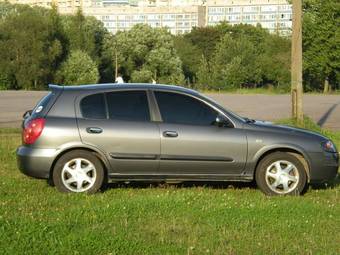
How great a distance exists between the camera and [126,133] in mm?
8352

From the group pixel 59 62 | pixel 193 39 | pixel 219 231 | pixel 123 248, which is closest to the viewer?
pixel 123 248

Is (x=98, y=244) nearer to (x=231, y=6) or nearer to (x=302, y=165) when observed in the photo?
(x=302, y=165)

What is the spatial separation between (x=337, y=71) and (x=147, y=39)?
1151 inches

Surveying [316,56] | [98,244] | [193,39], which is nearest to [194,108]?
[98,244]

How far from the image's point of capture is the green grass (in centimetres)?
565

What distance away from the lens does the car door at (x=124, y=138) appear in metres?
8.34

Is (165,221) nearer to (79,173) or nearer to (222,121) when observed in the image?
(79,173)

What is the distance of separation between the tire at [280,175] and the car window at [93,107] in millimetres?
2272

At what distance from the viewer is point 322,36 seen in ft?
202

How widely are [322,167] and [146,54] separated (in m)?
75.1

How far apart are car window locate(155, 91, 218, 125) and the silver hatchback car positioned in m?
0.01

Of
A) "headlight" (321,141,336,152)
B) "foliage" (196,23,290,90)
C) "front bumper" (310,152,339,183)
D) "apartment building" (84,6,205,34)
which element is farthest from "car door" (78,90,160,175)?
"apartment building" (84,6,205,34)

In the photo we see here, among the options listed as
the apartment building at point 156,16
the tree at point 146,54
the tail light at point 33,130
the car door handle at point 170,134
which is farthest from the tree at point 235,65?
the tail light at point 33,130

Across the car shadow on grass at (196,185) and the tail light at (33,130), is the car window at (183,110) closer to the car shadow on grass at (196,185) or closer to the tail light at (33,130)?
the car shadow on grass at (196,185)
